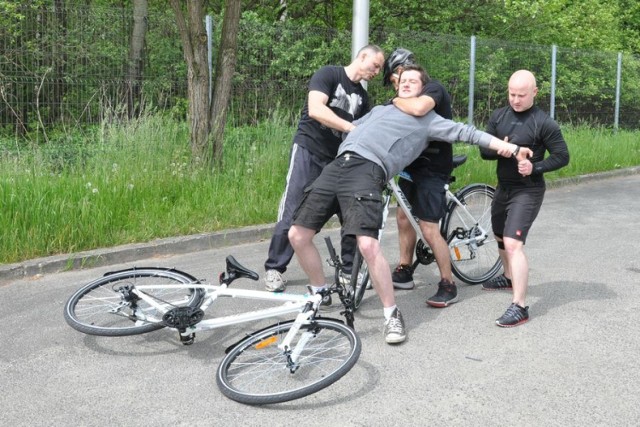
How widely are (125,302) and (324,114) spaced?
6.09 ft

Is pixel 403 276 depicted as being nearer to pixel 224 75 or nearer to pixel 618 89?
pixel 224 75

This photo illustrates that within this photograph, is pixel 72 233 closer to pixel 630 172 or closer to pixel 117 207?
pixel 117 207

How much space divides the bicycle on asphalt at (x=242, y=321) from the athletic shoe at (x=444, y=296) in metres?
1.13

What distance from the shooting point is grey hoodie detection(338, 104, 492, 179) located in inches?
193

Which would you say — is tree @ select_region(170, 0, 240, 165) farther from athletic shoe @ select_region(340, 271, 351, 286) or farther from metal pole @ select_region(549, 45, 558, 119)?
metal pole @ select_region(549, 45, 558, 119)

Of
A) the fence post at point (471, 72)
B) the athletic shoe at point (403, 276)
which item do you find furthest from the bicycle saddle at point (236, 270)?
the fence post at point (471, 72)

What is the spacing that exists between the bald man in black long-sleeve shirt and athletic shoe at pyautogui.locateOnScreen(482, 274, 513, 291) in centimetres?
66

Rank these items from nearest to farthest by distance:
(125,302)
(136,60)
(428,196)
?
1. (125,302)
2. (428,196)
3. (136,60)

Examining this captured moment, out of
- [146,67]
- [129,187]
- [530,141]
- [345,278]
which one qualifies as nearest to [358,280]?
[345,278]

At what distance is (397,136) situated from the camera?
4953 millimetres

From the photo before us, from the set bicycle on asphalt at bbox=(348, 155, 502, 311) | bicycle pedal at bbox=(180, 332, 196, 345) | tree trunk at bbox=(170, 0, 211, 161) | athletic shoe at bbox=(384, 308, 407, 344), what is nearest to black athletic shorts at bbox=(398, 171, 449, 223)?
bicycle on asphalt at bbox=(348, 155, 502, 311)

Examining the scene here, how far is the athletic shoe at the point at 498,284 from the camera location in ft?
20.1

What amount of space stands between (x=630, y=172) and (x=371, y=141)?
11.2 m

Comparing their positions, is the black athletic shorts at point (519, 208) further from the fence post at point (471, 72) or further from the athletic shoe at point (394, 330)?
the fence post at point (471, 72)
